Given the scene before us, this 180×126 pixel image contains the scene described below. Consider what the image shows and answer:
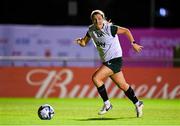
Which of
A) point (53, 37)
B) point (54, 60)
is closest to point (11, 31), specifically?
point (53, 37)

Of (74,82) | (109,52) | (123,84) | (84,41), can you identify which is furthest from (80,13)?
(123,84)

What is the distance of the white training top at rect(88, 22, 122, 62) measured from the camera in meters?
16.7

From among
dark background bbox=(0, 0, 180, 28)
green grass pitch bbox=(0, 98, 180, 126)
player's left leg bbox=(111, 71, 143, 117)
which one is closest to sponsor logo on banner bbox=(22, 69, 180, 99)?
green grass pitch bbox=(0, 98, 180, 126)

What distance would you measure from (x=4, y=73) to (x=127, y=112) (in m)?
7.90

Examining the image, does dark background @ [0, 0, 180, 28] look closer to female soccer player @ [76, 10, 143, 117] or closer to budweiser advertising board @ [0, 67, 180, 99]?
budweiser advertising board @ [0, 67, 180, 99]

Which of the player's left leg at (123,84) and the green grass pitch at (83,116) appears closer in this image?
the green grass pitch at (83,116)

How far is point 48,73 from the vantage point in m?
25.5

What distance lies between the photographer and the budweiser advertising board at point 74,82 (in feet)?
83.7

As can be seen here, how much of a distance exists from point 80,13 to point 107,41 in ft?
83.7

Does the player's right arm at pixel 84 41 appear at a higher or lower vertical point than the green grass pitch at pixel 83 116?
higher

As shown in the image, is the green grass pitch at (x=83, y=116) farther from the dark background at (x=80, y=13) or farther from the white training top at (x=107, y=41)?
the dark background at (x=80, y=13)

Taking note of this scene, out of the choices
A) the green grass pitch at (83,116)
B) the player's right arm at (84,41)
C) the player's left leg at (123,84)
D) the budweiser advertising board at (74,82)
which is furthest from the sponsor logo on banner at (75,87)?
the player's left leg at (123,84)

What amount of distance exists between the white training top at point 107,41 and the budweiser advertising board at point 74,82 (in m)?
8.75

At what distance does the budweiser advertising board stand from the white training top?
28.7ft
